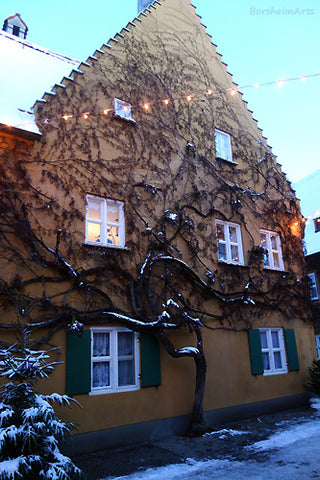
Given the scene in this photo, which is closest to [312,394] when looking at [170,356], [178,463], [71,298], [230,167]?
[170,356]

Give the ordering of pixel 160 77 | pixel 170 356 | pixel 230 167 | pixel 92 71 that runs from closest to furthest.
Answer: pixel 170 356, pixel 92 71, pixel 160 77, pixel 230 167

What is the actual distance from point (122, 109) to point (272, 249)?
20.1 ft

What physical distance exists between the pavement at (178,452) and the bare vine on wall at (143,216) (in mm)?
639

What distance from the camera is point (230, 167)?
10.9 meters

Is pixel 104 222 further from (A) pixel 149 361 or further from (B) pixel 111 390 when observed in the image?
(B) pixel 111 390

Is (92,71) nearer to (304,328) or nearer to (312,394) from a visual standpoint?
(304,328)

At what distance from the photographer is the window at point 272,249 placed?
10.9 metres

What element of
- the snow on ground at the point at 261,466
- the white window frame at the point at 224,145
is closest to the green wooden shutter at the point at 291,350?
the snow on ground at the point at 261,466

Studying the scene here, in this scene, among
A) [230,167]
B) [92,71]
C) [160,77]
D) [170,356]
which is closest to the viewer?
[170,356]

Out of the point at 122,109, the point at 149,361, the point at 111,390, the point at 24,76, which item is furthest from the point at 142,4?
the point at 111,390

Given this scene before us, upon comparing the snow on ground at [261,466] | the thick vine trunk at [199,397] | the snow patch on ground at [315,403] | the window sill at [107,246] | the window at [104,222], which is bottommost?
the snow on ground at [261,466]

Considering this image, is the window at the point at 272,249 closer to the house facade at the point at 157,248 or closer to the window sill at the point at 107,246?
the house facade at the point at 157,248

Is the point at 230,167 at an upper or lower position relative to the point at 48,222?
upper

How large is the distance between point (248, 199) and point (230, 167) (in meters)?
1.11
